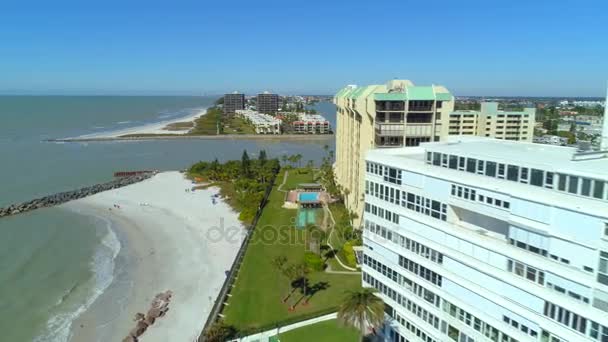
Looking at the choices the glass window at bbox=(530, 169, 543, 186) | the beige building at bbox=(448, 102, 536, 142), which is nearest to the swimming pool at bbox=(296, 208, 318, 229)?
the glass window at bbox=(530, 169, 543, 186)

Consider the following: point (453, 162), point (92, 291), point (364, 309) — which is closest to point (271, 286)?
point (364, 309)

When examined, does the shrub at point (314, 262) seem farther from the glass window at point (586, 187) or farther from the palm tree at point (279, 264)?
the glass window at point (586, 187)

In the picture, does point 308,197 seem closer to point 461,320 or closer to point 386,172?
point 386,172

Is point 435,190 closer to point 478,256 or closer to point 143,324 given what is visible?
point 478,256

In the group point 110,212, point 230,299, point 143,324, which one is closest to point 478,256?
point 230,299

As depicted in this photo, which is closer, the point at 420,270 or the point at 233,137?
the point at 420,270

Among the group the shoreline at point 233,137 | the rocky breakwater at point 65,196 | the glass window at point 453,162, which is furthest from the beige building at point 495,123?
the glass window at point 453,162

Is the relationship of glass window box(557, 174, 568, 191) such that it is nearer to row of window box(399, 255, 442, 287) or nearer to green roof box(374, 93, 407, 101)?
row of window box(399, 255, 442, 287)
